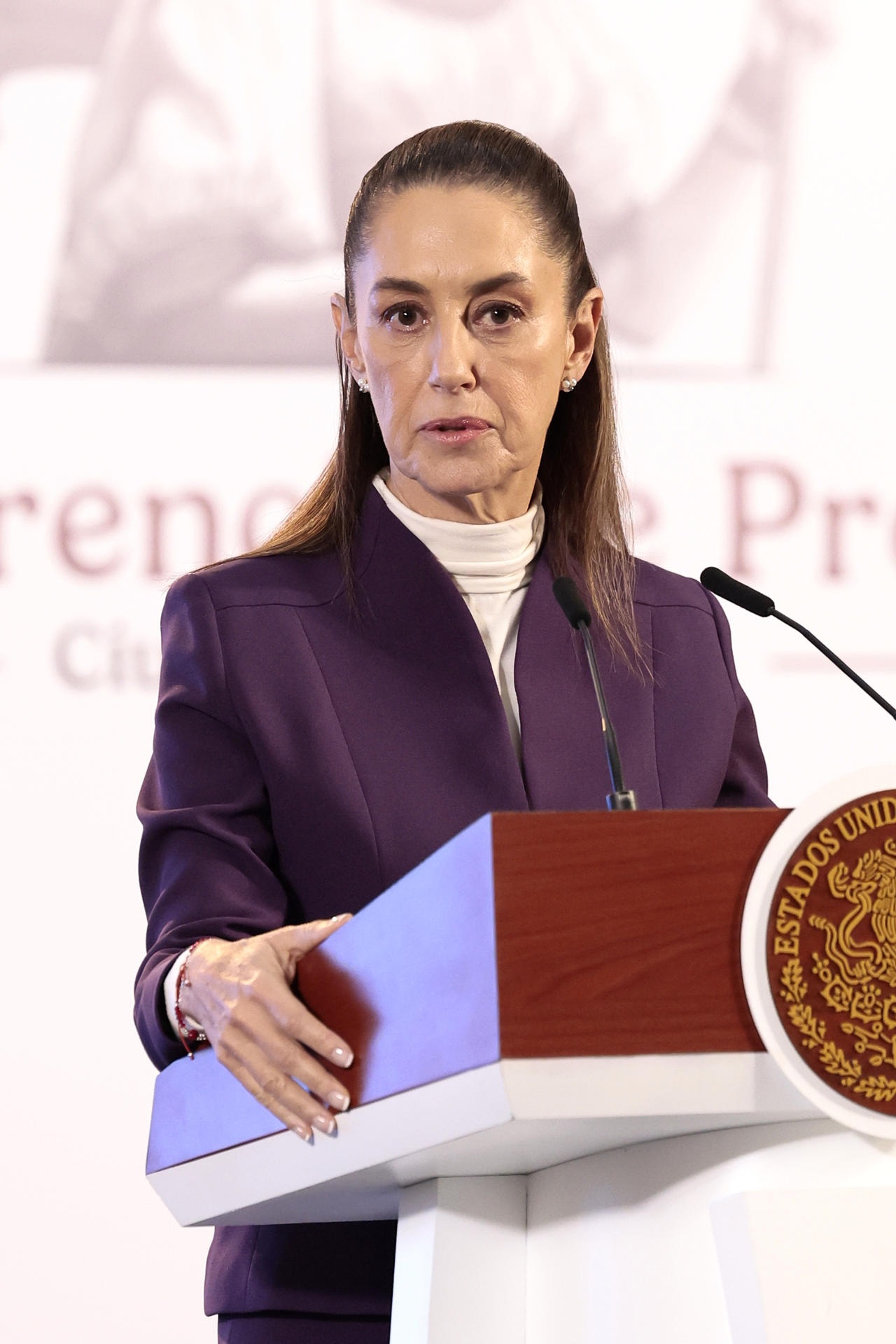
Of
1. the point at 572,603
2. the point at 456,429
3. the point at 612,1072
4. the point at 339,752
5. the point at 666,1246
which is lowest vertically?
the point at 666,1246

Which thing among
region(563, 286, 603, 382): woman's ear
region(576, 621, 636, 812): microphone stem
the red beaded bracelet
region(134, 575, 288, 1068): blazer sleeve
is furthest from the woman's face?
the red beaded bracelet

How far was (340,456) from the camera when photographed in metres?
1.67

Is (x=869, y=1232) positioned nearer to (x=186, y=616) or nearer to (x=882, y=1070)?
(x=882, y=1070)

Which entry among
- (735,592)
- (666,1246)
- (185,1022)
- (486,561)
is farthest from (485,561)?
(666,1246)

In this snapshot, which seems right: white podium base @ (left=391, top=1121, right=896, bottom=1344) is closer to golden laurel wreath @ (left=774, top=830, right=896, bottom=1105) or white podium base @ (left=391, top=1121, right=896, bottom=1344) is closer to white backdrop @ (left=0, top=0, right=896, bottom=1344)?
golden laurel wreath @ (left=774, top=830, right=896, bottom=1105)

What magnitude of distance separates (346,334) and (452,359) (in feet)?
0.74

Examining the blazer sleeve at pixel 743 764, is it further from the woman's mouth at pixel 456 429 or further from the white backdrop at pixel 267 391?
the white backdrop at pixel 267 391

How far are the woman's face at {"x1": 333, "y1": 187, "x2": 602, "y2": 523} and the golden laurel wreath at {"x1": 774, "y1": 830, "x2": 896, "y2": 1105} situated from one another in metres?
0.78

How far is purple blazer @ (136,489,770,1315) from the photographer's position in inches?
50.6

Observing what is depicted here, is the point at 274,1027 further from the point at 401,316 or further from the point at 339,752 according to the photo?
the point at 401,316

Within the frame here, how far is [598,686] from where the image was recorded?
1125 millimetres

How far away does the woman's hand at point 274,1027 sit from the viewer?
0.95 m

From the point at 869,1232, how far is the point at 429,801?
0.62 meters

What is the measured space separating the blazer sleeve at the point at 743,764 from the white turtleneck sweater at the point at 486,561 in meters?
0.24
